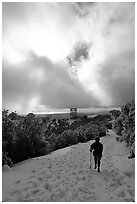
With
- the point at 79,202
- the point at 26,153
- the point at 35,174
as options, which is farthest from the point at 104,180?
the point at 26,153

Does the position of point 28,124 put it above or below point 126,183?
above

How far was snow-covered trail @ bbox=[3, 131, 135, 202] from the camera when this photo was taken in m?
7.66

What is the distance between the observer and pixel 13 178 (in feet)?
31.8

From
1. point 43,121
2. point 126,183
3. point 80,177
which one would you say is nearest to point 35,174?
point 80,177

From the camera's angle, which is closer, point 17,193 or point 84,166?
point 17,193

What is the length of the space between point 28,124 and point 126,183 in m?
9.82

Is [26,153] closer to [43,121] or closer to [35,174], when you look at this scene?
[43,121]

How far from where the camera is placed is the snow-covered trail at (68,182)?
7.66 m

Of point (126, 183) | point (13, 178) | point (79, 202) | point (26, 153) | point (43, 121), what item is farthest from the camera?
point (43, 121)

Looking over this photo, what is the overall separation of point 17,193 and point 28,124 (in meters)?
9.18

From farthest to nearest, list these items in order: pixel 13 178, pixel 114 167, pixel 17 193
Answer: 1. pixel 114 167
2. pixel 13 178
3. pixel 17 193

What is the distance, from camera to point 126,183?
9.09m

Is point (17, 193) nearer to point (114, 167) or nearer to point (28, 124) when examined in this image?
point (114, 167)

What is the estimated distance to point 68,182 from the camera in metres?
9.05
